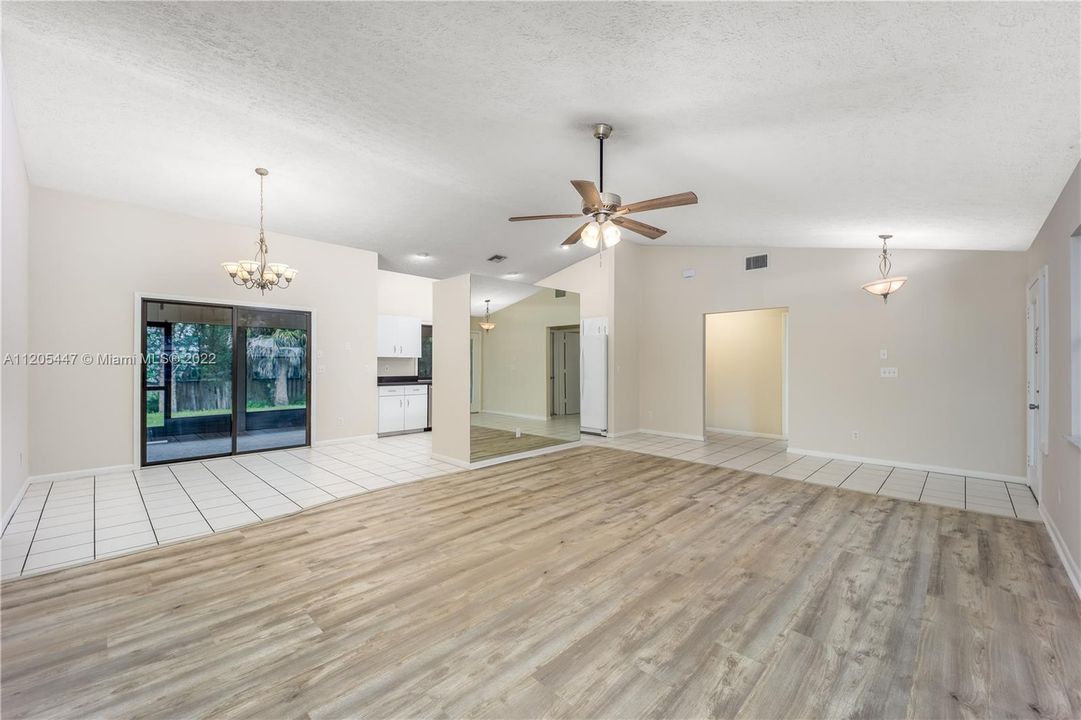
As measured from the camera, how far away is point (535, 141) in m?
3.73

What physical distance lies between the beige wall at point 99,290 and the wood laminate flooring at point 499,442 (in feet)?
11.1

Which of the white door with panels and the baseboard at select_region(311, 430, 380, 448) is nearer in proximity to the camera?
the baseboard at select_region(311, 430, 380, 448)

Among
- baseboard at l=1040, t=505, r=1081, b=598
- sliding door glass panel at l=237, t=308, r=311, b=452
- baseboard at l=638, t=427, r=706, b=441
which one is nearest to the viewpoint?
baseboard at l=1040, t=505, r=1081, b=598

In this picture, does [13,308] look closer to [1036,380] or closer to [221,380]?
[221,380]

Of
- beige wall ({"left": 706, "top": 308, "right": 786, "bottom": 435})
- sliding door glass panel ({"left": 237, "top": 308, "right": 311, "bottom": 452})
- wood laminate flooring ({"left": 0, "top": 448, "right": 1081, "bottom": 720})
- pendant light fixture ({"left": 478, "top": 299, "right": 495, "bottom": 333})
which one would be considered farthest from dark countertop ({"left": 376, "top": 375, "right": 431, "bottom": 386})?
beige wall ({"left": 706, "top": 308, "right": 786, "bottom": 435})

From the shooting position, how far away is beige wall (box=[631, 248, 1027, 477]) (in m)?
5.06

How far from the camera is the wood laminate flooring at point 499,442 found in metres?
5.88

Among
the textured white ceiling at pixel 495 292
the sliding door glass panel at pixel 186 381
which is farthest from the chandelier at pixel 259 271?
the textured white ceiling at pixel 495 292

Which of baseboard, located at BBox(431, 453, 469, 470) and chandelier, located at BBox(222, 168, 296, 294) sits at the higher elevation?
chandelier, located at BBox(222, 168, 296, 294)

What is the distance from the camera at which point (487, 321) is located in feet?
22.0

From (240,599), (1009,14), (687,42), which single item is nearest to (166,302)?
(240,599)

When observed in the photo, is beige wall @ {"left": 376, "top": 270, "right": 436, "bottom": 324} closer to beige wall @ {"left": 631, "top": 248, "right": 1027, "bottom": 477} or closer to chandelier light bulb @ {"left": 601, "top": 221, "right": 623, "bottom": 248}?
beige wall @ {"left": 631, "top": 248, "right": 1027, "bottom": 477}

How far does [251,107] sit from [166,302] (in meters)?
3.56

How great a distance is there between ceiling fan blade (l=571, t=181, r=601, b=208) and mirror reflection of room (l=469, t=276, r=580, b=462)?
258 cm
